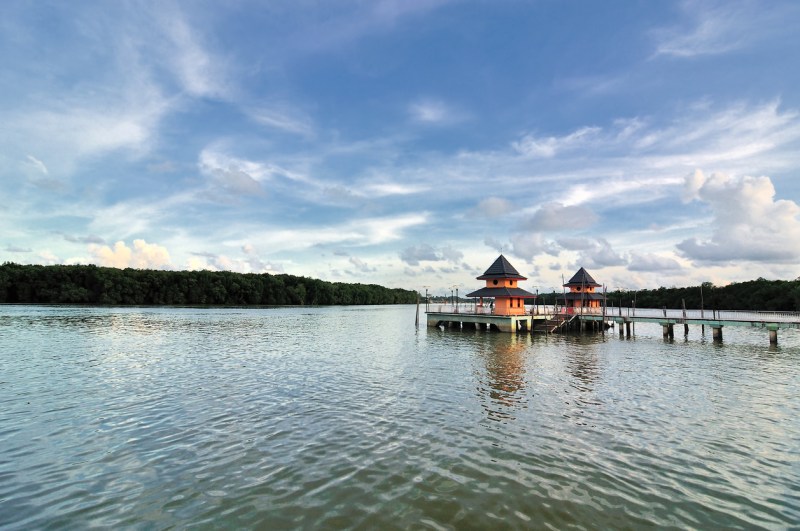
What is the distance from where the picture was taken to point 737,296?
98.3 m

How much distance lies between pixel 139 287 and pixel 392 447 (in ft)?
409

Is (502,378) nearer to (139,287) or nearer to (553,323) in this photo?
(553,323)

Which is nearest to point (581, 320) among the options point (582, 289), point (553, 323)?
point (582, 289)

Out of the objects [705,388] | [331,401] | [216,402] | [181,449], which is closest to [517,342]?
[705,388]

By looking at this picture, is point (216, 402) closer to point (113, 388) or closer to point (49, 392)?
point (113, 388)

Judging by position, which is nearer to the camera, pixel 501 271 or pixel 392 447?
pixel 392 447

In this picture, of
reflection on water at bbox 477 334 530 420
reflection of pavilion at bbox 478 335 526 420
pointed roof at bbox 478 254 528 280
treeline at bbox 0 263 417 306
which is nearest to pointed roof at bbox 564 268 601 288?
pointed roof at bbox 478 254 528 280

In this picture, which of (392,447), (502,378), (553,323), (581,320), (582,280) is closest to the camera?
(392,447)

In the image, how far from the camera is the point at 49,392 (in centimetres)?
1641

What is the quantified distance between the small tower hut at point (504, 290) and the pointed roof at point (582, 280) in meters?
11.1

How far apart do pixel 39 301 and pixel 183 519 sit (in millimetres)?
130126

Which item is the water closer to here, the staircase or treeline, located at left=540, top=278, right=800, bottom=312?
the staircase

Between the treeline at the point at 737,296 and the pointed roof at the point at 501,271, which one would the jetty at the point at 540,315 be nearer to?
the pointed roof at the point at 501,271

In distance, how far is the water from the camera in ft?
25.9
